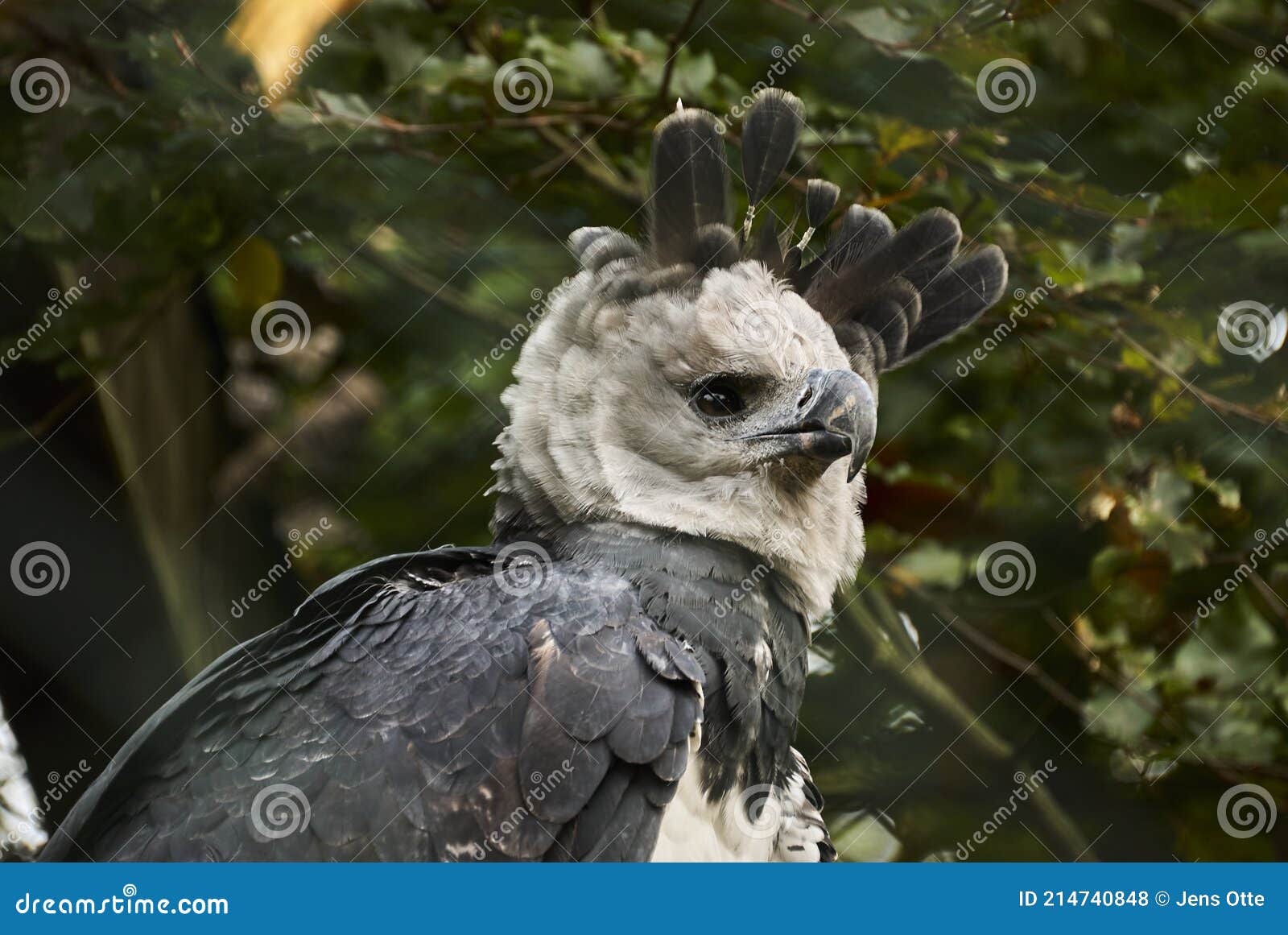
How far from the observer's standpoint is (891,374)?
3902 mm

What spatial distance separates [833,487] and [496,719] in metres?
1.04

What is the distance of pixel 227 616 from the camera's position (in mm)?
3865

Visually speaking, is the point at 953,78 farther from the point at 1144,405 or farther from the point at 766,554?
the point at 766,554

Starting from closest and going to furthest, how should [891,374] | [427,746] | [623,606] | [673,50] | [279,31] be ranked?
[427,746] → [623,606] → [673,50] → [279,31] → [891,374]

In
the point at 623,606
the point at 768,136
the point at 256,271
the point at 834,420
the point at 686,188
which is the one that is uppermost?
the point at 768,136

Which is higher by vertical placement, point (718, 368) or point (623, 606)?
point (718, 368)

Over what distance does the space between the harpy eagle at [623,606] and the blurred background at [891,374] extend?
49 centimetres

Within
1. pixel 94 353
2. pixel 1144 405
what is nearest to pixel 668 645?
pixel 1144 405

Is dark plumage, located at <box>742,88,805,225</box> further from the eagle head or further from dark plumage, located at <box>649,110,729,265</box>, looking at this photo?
dark plumage, located at <box>649,110,729,265</box>

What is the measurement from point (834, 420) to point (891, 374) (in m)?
1.16

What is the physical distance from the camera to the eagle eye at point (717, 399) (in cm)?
295

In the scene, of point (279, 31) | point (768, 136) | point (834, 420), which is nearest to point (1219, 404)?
point (834, 420)

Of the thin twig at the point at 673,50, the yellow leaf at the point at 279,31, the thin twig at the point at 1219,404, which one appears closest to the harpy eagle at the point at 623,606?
the thin twig at the point at 673,50

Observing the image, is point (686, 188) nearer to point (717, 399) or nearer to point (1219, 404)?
point (717, 399)
